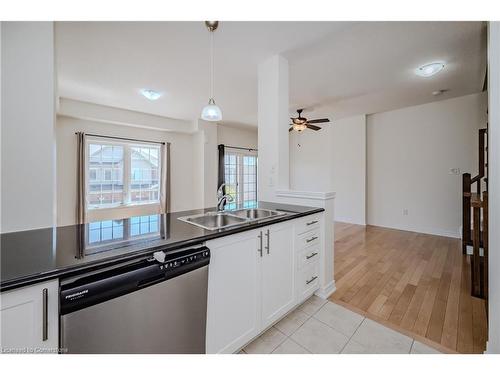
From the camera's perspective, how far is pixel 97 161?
14.0 ft

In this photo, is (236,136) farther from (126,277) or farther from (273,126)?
(126,277)

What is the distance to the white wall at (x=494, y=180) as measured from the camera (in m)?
1.19

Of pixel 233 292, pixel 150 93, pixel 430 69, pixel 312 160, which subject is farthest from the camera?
pixel 312 160

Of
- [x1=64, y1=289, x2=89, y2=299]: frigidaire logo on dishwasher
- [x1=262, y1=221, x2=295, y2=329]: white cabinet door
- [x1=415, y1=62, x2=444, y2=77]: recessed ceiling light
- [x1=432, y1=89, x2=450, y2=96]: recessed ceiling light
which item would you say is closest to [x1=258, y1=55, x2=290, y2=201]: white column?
[x1=262, y1=221, x2=295, y2=329]: white cabinet door

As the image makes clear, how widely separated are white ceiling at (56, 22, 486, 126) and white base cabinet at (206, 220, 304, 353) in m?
1.86

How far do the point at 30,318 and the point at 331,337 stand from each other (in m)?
1.72

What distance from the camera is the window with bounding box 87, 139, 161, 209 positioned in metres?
4.23

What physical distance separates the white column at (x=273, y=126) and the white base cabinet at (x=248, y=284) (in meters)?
0.82

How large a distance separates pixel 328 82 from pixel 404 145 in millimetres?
2532

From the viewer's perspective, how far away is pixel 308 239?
1.96 metres

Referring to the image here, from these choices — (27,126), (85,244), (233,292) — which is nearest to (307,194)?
(233,292)

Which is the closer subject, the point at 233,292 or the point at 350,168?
the point at 233,292

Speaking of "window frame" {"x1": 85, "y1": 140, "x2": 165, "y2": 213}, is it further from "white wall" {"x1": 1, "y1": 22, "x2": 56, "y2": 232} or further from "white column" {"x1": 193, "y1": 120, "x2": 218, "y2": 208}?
"white wall" {"x1": 1, "y1": 22, "x2": 56, "y2": 232}

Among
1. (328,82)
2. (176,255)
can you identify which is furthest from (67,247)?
(328,82)
